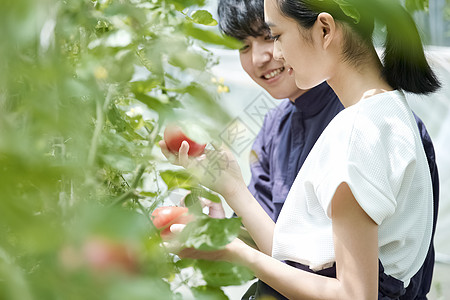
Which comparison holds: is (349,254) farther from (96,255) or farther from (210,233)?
(96,255)

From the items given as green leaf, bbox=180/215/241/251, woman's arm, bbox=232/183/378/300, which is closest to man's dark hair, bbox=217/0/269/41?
woman's arm, bbox=232/183/378/300

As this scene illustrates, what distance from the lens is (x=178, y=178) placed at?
1.71 feet

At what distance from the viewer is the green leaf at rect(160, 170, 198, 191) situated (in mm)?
516

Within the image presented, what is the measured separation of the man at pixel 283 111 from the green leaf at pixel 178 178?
0.87 metres

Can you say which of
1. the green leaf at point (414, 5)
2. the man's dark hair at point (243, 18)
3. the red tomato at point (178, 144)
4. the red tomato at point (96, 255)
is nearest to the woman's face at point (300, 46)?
the red tomato at point (178, 144)

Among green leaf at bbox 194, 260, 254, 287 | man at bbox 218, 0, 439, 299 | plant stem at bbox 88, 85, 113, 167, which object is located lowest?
man at bbox 218, 0, 439, 299

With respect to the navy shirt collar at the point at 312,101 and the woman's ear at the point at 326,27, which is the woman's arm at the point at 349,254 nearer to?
the woman's ear at the point at 326,27

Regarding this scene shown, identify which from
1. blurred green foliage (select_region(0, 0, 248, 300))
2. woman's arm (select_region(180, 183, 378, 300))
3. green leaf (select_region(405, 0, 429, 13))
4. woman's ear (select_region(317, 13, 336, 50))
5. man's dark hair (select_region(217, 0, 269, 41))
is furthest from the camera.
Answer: man's dark hair (select_region(217, 0, 269, 41))

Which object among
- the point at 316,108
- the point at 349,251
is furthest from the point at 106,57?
the point at 316,108

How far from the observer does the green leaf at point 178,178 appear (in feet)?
1.69

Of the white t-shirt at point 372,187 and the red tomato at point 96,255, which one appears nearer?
the red tomato at point 96,255

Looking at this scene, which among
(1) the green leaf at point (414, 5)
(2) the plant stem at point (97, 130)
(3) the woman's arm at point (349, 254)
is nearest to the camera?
(2) the plant stem at point (97, 130)

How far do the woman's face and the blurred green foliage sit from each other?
558mm

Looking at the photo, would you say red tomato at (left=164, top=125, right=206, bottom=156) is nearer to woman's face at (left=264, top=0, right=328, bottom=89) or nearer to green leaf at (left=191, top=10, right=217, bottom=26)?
woman's face at (left=264, top=0, right=328, bottom=89)
